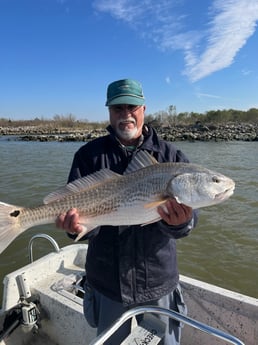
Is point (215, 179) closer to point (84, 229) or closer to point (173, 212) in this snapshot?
point (173, 212)

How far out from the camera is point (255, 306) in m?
3.70

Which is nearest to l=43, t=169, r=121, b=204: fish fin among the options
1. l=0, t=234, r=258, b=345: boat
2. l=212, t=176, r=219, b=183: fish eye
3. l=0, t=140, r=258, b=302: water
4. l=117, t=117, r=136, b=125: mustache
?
l=117, t=117, r=136, b=125: mustache

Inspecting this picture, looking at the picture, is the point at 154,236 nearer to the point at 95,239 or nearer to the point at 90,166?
the point at 95,239

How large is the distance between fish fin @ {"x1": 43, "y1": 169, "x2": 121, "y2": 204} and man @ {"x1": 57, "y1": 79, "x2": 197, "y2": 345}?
0.13 m

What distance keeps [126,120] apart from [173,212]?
3.23ft

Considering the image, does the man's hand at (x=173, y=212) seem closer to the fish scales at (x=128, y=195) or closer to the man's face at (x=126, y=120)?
the fish scales at (x=128, y=195)

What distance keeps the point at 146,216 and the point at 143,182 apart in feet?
0.96

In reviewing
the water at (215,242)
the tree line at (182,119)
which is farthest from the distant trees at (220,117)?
the water at (215,242)

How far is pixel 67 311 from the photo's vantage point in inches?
170

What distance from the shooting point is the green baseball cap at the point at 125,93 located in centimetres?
305

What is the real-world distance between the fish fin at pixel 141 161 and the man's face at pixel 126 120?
29 cm

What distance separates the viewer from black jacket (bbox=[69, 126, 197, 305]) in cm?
287

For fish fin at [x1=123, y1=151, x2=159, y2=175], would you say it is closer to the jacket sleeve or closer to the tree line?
the jacket sleeve

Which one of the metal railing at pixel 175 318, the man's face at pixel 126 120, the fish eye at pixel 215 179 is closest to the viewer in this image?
the metal railing at pixel 175 318
